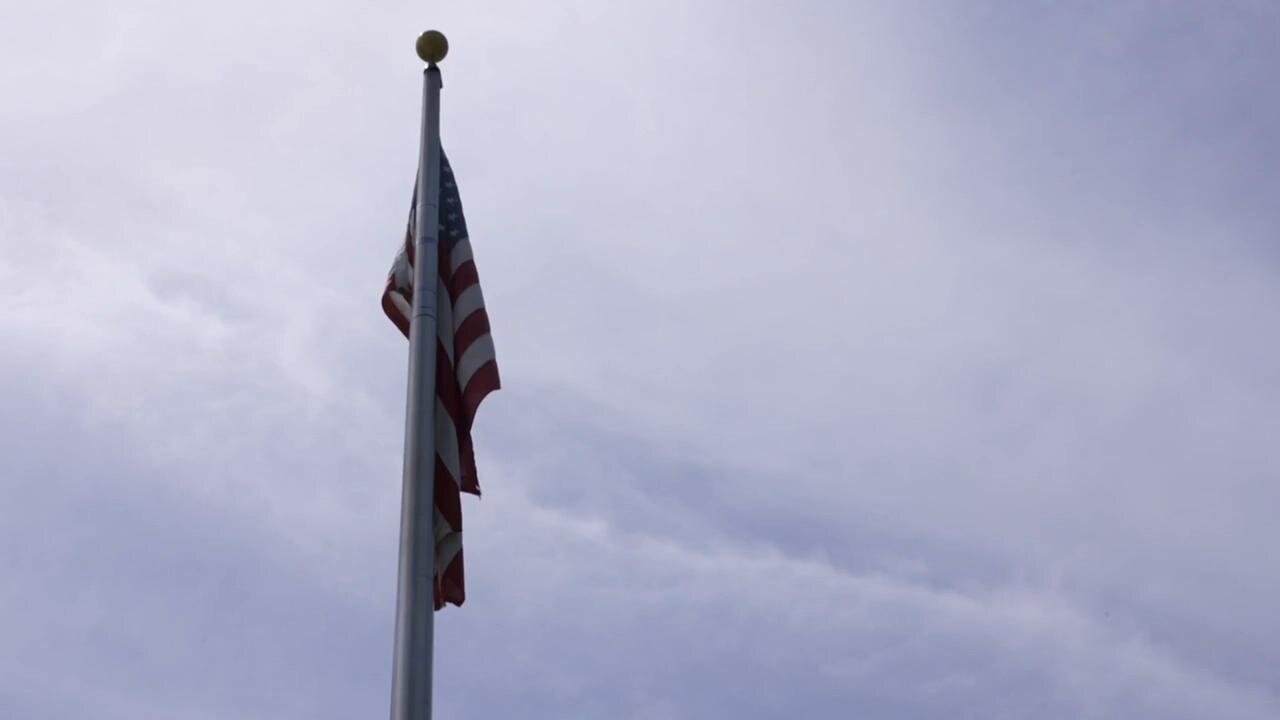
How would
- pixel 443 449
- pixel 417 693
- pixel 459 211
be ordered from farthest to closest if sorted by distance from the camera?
pixel 459 211, pixel 443 449, pixel 417 693

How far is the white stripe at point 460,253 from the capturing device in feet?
57.9

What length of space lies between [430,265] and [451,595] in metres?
3.01

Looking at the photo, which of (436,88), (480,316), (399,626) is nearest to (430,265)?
(480,316)

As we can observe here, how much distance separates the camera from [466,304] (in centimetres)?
1739

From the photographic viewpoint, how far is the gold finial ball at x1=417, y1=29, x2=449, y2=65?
18.0 metres

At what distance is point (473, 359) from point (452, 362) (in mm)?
214

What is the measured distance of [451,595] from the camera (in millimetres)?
16672

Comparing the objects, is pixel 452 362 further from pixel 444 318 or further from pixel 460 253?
pixel 460 253

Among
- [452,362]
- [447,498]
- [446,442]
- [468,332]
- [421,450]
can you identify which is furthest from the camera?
[468,332]

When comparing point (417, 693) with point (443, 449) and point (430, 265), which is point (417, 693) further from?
point (430, 265)

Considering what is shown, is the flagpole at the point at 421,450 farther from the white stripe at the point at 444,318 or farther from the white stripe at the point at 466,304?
the white stripe at the point at 466,304

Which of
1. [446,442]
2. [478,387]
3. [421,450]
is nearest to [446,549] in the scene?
[446,442]

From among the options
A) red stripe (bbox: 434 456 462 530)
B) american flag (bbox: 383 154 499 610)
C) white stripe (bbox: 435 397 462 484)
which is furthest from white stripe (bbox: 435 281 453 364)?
red stripe (bbox: 434 456 462 530)

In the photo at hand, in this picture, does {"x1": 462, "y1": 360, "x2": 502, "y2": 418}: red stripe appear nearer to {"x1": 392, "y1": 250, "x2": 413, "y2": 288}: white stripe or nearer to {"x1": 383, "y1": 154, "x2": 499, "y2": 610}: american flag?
{"x1": 383, "y1": 154, "x2": 499, "y2": 610}: american flag
